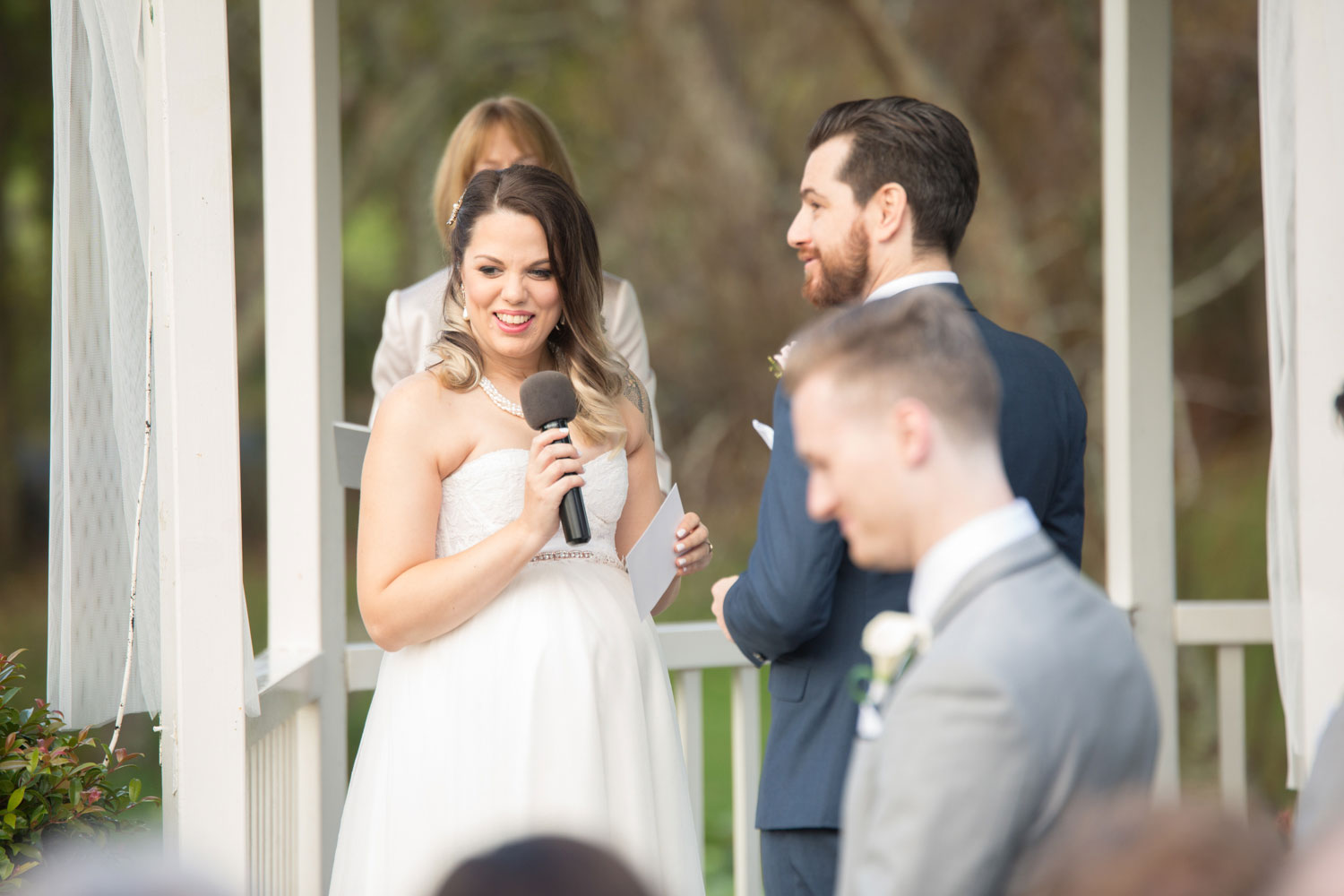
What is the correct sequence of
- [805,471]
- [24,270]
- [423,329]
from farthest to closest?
[24,270] → [423,329] → [805,471]

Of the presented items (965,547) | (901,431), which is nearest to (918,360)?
(901,431)

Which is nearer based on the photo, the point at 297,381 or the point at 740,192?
the point at 297,381

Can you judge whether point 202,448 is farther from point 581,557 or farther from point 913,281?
point 913,281

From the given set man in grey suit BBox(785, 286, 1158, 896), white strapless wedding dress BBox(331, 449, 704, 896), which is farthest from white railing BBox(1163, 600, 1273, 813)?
man in grey suit BBox(785, 286, 1158, 896)

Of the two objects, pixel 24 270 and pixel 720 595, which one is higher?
pixel 24 270

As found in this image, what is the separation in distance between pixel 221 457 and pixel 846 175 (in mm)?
1377

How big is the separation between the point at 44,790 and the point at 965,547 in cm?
192

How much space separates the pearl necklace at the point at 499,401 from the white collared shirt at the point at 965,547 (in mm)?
1451

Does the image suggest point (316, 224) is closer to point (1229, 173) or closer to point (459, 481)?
point (459, 481)

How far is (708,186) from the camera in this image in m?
10.2

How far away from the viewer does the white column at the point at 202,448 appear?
2.61 metres

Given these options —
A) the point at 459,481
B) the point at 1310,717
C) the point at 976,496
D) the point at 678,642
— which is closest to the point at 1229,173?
the point at 678,642

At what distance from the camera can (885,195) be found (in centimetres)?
250

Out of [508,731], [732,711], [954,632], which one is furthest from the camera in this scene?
[732,711]
